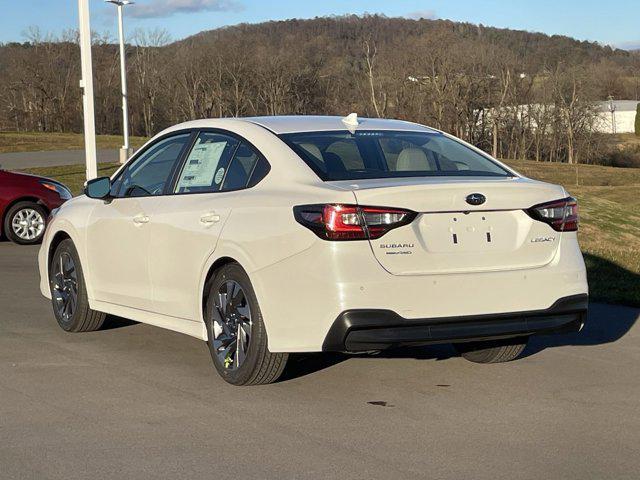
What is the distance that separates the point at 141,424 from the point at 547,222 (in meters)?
2.56

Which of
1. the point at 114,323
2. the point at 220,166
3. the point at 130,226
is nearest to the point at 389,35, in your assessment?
the point at 114,323

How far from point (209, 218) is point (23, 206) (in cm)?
980

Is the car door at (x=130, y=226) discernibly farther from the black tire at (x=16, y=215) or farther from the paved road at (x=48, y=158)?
the paved road at (x=48, y=158)

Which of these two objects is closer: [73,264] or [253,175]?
[253,175]

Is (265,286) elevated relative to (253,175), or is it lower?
lower

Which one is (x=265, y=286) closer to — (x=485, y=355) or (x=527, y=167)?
(x=485, y=355)

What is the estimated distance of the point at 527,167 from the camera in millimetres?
74938

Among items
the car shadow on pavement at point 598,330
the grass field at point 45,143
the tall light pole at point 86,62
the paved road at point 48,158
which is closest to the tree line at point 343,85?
the grass field at point 45,143

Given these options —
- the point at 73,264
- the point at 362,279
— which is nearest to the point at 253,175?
the point at 362,279

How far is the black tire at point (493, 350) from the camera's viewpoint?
6895mm

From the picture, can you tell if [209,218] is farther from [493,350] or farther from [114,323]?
[114,323]

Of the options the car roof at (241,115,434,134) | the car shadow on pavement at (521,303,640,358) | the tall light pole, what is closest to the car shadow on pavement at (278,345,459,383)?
the car shadow on pavement at (521,303,640,358)

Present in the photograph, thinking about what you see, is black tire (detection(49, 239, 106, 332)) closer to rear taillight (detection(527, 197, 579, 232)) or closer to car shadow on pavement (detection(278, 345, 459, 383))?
car shadow on pavement (detection(278, 345, 459, 383))

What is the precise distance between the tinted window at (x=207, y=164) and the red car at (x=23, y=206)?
904cm
